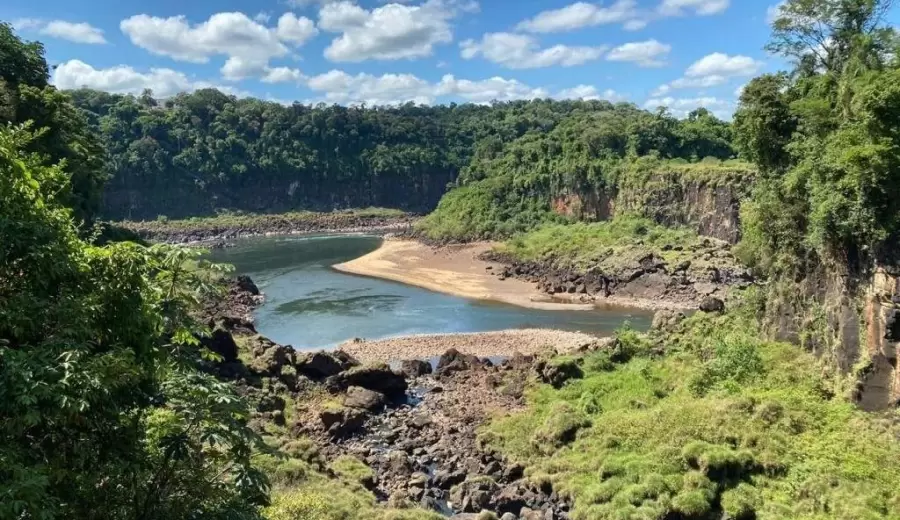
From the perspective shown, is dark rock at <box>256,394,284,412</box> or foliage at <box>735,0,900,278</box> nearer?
foliage at <box>735,0,900,278</box>

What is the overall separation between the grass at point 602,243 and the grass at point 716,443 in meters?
36.7

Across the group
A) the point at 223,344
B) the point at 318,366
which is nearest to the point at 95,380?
the point at 223,344

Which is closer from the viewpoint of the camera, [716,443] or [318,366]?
[716,443]

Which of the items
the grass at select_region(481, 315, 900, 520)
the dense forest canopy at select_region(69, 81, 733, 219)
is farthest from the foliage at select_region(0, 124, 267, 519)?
the dense forest canopy at select_region(69, 81, 733, 219)

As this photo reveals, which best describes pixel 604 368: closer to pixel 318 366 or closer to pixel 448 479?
pixel 448 479

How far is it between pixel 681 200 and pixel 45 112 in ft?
197

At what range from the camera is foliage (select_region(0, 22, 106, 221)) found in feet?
133

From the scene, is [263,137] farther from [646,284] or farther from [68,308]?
[68,308]

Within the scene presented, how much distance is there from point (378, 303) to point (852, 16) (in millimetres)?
42723

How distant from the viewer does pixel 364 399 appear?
108ft

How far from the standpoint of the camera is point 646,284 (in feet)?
201

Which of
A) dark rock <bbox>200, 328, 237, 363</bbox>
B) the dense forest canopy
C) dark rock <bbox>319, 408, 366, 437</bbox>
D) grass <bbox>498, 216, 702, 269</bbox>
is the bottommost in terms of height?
dark rock <bbox>319, 408, 366, 437</bbox>

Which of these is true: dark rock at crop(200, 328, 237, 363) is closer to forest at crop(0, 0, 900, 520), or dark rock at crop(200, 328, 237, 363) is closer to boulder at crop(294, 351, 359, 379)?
forest at crop(0, 0, 900, 520)

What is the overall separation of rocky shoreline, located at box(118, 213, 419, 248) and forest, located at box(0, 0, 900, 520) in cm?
6729
